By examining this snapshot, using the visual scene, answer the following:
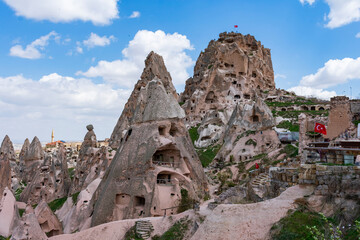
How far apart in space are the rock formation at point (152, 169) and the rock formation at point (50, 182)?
13203 millimetres

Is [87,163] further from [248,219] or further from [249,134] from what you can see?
[248,219]

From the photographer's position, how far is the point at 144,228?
15797 mm

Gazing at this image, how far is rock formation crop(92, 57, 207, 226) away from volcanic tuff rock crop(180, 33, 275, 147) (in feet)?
90.1

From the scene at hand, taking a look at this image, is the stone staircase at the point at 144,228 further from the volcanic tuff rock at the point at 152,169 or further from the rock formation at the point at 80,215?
the rock formation at the point at 80,215

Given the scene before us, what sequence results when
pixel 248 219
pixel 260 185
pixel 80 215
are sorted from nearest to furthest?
pixel 248 219 → pixel 260 185 → pixel 80 215

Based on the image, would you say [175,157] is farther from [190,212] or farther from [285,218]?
[285,218]

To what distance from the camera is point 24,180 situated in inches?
1709

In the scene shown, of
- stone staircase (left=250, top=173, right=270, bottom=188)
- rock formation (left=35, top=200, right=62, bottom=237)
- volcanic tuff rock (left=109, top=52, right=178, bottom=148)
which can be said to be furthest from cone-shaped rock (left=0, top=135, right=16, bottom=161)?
stone staircase (left=250, top=173, right=270, bottom=188)

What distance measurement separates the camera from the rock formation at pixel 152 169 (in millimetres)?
20031

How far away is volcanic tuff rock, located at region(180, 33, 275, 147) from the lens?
57656 mm

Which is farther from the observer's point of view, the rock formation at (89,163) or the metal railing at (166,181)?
the rock formation at (89,163)

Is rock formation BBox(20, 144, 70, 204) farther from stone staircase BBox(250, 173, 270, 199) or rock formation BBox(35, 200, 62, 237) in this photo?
stone staircase BBox(250, 173, 270, 199)

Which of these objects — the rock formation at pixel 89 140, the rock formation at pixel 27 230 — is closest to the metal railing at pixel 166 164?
the rock formation at pixel 27 230

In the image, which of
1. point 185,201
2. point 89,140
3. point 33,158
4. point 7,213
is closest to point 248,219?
point 185,201
